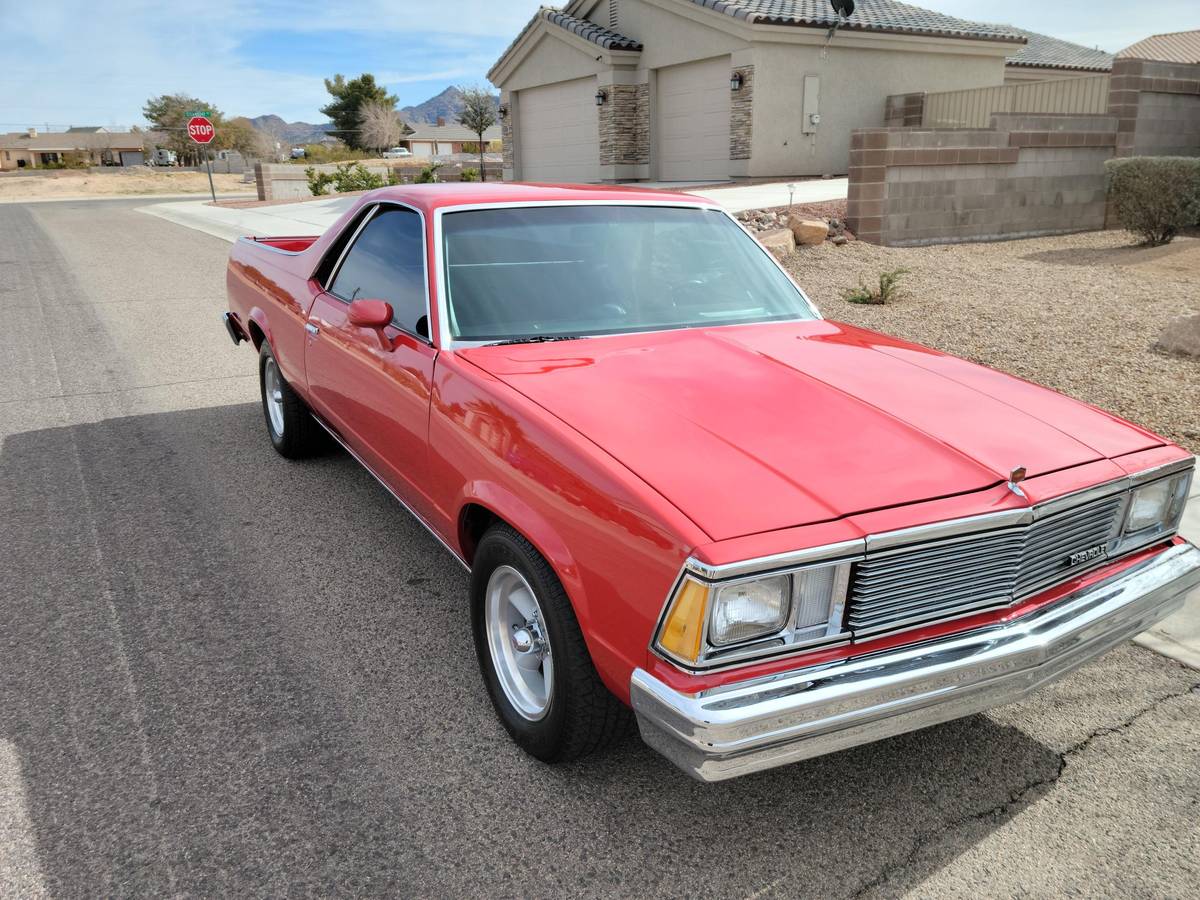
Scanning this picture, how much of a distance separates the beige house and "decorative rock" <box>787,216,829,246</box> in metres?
8.28

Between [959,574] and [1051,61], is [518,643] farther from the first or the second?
[1051,61]

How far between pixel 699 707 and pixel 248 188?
4786cm

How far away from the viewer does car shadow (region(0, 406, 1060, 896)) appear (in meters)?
2.40

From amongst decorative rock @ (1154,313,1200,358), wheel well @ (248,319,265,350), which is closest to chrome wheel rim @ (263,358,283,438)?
wheel well @ (248,319,265,350)

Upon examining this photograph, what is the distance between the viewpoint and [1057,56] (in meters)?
28.9

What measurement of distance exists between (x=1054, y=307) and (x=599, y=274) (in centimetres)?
690

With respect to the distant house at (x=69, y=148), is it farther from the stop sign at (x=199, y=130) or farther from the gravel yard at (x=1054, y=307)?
the gravel yard at (x=1054, y=307)

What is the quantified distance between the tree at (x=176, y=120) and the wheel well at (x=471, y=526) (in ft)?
284

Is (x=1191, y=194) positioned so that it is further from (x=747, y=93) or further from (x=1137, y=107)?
(x=747, y=93)

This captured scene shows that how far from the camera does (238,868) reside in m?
2.38

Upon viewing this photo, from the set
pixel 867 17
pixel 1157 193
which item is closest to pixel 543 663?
pixel 1157 193

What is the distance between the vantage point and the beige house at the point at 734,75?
775 inches

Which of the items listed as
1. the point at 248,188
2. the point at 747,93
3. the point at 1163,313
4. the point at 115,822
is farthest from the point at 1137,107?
the point at 248,188

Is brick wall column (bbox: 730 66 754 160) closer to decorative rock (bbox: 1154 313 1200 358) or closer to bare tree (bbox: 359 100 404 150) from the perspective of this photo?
decorative rock (bbox: 1154 313 1200 358)
